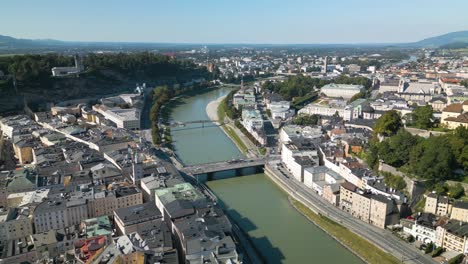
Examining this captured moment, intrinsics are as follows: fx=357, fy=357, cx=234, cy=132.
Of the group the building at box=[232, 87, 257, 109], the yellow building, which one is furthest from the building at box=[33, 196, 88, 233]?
the building at box=[232, 87, 257, 109]

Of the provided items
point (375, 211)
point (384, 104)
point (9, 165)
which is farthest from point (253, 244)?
point (384, 104)

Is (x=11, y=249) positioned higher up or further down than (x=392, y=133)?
further down

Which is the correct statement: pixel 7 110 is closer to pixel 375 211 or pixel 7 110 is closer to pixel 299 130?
pixel 299 130

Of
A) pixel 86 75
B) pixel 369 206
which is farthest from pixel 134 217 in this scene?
pixel 86 75

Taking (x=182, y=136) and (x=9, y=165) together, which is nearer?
(x=9, y=165)

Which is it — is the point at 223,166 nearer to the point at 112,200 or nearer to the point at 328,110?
the point at 112,200

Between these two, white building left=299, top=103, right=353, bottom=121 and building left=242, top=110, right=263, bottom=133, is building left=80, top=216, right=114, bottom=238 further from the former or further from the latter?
white building left=299, top=103, right=353, bottom=121
